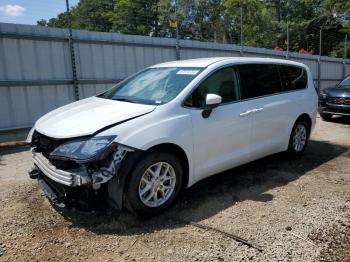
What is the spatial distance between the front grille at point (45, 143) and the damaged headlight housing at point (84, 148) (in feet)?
0.45

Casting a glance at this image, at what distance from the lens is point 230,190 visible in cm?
471

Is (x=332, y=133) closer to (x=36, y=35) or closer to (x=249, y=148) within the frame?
(x=249, y=148)

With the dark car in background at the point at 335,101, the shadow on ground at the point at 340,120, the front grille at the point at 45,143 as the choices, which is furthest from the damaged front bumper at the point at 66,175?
the shadow on ground at the point at 340,120

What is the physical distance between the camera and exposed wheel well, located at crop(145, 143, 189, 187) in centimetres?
384

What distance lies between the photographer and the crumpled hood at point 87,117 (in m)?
3.62

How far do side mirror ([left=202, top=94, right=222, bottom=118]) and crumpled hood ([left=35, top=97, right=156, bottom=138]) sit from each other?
634 millimetres

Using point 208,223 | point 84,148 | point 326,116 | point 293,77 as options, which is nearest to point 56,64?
point 293,77

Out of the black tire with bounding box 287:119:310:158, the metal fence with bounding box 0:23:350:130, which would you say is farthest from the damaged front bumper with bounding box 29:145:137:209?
the metal fence with bounding box 0:23:350:130

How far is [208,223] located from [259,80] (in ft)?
8.19

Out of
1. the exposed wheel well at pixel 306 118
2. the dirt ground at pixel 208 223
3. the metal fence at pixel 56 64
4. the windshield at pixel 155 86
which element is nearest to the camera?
the dirt ground at pixel 208 223

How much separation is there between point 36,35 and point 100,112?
15.7 ft

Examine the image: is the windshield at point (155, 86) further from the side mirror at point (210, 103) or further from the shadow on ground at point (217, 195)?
the shadow on ground at point (217, 195)

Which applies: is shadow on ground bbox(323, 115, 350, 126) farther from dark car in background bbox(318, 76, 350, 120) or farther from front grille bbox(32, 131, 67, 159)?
front grille bbox(32, 131, 67, 159)

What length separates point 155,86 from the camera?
181 inches
